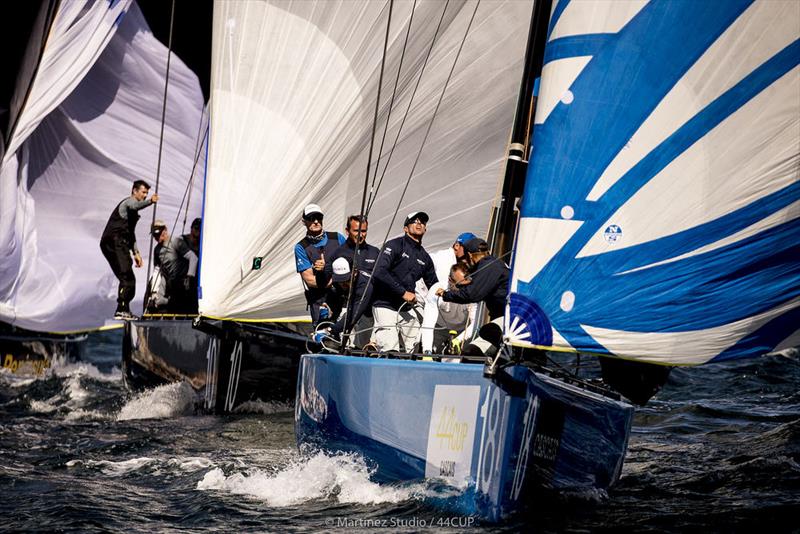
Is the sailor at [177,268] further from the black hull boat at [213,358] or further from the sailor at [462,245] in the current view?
the sailor at [462,245]

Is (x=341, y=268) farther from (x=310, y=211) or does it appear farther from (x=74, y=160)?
(x=74, y=160)

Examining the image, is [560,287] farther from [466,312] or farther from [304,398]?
[304,398]

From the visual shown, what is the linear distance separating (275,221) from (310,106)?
42.9 inches

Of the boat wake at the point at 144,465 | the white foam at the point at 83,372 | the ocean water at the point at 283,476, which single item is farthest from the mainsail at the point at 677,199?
the white foam at the point at 83,372

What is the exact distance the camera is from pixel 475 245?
6.50 metres

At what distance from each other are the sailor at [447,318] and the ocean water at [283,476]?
0.91 m

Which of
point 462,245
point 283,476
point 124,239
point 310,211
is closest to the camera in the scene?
point 462,245

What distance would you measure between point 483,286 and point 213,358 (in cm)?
481

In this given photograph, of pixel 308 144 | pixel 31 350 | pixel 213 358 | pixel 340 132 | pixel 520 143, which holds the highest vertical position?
pixel 340 132

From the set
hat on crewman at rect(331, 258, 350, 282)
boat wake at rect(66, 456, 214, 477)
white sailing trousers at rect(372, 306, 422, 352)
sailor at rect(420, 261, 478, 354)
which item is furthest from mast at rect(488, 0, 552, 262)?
boat wake at rect(66, 456, 214, 477)

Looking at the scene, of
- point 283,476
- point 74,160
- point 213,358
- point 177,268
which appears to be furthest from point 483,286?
point 74,160

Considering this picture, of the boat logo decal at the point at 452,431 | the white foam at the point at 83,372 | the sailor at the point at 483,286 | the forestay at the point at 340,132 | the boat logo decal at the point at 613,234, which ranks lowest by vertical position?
the white foam at the point at 83,372

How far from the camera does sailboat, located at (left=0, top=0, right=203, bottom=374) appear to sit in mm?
14312

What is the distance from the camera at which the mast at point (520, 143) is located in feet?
21.7
